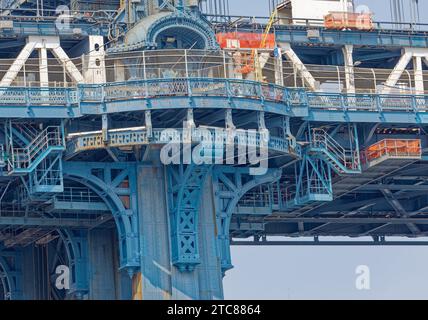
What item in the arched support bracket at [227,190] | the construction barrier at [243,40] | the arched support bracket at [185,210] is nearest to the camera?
the arched support bracket at [185,210]

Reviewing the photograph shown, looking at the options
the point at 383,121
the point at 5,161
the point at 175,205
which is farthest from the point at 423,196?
the point at 5,161

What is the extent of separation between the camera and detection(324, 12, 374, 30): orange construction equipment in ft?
397

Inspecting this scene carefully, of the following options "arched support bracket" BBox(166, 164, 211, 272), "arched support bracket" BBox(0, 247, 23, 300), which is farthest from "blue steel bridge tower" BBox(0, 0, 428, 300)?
"arched support bracket" BBox(0, 247, 23, 300)

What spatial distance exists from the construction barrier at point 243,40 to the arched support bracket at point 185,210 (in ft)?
32.6

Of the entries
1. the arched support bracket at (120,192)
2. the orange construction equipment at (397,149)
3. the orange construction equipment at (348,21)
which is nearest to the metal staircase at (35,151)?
the arched support bracket at (120,192)

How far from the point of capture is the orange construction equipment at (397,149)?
11488cm

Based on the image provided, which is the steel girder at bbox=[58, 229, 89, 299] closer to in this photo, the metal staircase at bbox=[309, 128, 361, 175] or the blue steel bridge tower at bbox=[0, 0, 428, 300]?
the blue steel bridge tower at bbox=[0, 0, 428, 300]

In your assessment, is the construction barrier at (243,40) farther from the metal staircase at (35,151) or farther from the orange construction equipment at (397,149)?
the metal staircase at (35,151)

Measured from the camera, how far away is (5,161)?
107438mm

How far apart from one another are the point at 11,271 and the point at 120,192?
20521mm

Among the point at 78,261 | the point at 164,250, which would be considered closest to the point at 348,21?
the point at 164,250

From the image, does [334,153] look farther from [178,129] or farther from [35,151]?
[35,151]

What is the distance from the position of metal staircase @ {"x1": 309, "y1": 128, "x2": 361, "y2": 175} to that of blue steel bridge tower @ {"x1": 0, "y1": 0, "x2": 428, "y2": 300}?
0.14 metres
